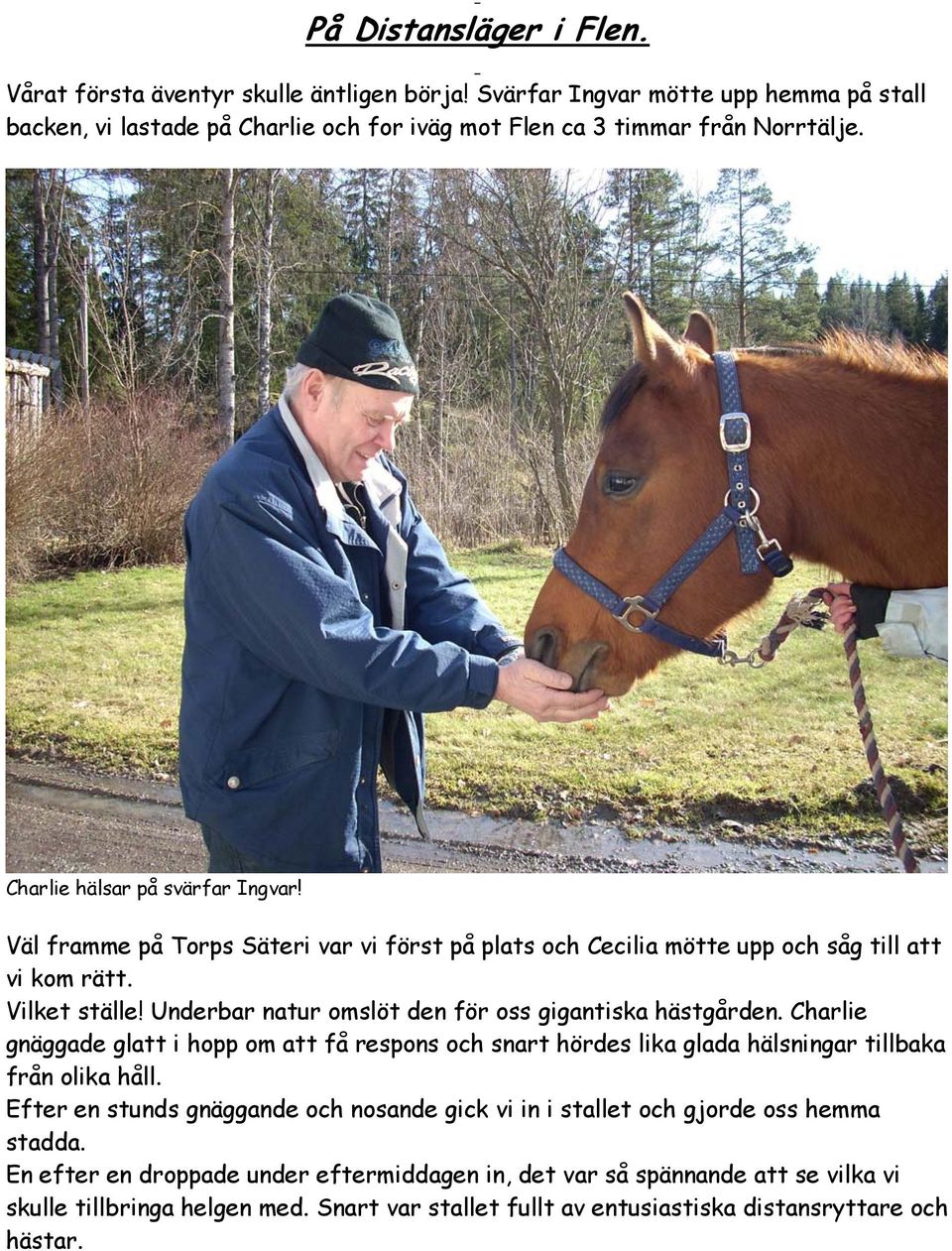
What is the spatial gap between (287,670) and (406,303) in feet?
39.1

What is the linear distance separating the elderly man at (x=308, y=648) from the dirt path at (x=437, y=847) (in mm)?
1766

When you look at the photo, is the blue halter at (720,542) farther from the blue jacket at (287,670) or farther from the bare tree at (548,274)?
the bare tree at (548,274)

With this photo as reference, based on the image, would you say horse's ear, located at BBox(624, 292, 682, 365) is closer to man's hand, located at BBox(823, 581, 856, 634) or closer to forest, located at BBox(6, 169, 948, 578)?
man's hand, located at BBox(823, 581, 856, 634)

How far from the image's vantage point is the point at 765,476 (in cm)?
233

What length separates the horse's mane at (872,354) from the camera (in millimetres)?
2471

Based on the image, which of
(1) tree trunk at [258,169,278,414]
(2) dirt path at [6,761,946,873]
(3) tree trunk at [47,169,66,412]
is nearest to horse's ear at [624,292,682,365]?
(2) dirt path at [6,761,946,873]

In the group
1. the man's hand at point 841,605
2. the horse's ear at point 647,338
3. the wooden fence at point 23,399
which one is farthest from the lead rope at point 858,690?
the wooden fence at point 23,399

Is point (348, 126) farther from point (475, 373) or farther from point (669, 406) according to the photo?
point (475, 373)

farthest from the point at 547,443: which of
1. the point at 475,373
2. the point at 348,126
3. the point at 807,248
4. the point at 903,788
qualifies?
the point at 348,126

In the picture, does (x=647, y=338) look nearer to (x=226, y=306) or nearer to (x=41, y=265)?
(x=226, y=306)

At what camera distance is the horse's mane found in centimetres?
247

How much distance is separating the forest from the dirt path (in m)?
4.26

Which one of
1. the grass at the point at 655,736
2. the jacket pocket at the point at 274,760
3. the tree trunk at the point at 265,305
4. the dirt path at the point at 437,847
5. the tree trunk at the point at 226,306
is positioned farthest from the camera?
the tree trunk at the point at 265,305
